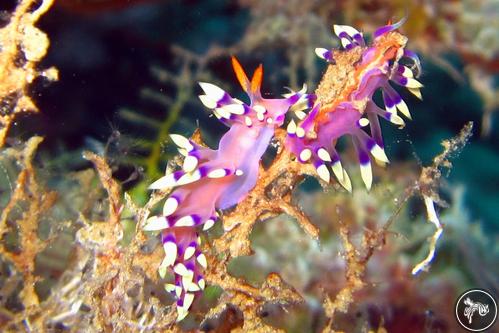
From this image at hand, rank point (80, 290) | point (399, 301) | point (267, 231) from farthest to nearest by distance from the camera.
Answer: point (267, 231) → point (399, 301) → point (80, 290)

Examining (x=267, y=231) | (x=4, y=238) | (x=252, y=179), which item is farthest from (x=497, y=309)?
(x=4, y=238)

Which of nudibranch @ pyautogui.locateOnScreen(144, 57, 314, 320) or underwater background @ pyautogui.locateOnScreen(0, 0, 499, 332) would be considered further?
underwater background @ pyautogui.locateOnScreen(0, 0, 499, 332)

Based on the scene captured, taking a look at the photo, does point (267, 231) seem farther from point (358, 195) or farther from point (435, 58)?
point (435, 58)
